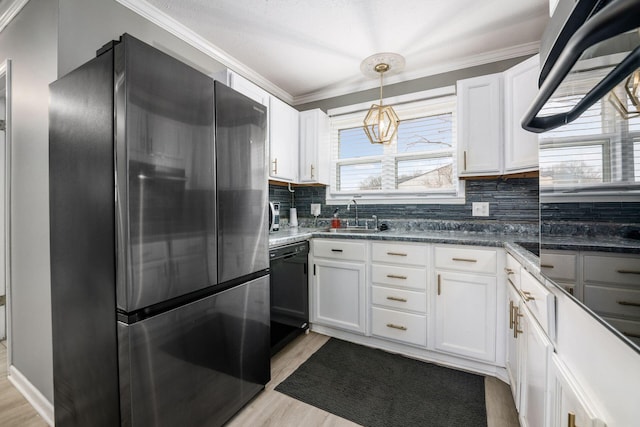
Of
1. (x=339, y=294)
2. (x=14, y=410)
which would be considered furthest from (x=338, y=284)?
(x=14, y=410)

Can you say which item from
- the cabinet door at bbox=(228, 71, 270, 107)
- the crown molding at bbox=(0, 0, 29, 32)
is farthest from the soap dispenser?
the crown molding at bbox=(0, 0, 29, 32)

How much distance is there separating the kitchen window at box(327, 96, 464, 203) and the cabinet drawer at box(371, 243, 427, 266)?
75 centimetres

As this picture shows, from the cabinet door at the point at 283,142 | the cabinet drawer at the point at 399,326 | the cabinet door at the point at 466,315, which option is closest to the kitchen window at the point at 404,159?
the cabinet door at the point at 283,142

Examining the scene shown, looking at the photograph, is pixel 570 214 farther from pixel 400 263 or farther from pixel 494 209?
pixel 494 209

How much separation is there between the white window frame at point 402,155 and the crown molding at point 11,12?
8.13 ft

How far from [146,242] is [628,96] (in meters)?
1.40

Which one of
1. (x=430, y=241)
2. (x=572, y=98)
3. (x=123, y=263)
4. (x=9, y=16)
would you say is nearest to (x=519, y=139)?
(x=430, y=241)

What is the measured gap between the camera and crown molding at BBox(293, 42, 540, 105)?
240cm

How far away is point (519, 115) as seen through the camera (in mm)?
2080

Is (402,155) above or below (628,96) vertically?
above

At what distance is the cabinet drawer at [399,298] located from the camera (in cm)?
220

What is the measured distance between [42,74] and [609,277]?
2.56m

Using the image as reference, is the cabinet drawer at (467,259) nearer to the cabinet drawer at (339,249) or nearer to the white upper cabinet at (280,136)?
the cabinet drawer at (339,249)

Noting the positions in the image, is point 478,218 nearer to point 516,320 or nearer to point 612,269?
point 516,320
